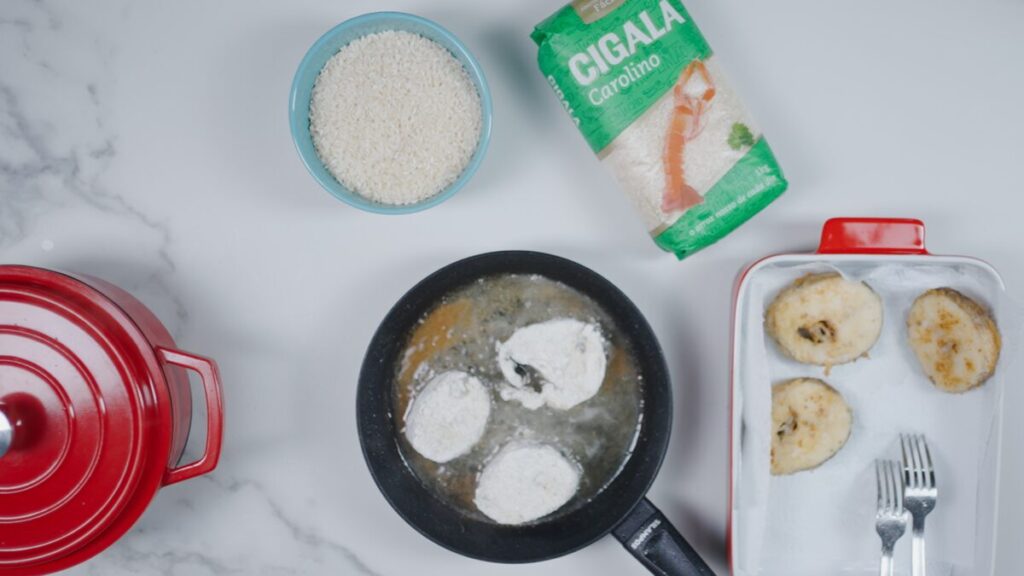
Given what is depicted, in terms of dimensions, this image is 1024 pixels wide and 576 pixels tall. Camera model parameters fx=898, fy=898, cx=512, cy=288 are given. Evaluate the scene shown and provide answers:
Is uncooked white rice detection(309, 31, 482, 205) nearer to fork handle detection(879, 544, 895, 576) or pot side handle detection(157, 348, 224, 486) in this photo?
pot side handle detection(157, 348, 224, 486)

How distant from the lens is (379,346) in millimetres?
1075

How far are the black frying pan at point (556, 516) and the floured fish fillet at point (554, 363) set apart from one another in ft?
0.16

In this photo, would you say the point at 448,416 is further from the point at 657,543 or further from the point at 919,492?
the point at 919,492

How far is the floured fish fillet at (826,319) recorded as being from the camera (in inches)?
42.4

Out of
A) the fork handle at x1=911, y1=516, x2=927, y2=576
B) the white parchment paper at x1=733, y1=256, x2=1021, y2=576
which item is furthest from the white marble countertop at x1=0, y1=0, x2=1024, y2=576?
the fork handle at x1=911, y1=516, x2=927, y2=576

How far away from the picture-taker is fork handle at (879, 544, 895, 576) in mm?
1089

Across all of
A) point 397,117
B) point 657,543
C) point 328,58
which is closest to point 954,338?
point 657,543

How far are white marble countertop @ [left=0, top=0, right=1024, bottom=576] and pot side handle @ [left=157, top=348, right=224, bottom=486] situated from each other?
0.16 meters

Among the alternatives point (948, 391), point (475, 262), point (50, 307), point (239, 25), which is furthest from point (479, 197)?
point (948, 391)

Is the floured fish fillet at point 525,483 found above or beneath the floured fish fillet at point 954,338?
above

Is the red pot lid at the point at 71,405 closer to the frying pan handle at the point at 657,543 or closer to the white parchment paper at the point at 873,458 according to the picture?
the frying pan handle at the point at 657,543

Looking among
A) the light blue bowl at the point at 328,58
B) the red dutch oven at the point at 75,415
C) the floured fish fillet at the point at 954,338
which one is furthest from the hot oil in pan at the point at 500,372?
the floured fish fillet at the point at 954,338

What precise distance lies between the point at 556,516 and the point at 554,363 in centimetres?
20

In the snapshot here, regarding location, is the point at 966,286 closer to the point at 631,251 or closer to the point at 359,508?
the point at 631,251
